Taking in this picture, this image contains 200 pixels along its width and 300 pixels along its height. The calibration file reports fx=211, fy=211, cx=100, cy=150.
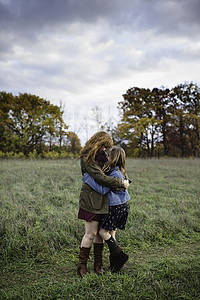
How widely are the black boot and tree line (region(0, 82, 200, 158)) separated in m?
17.3

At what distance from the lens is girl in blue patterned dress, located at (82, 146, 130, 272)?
2701 millimetres

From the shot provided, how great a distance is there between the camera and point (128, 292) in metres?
2.38

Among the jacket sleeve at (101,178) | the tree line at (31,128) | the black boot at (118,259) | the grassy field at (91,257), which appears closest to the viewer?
the grassy field at (91,257)

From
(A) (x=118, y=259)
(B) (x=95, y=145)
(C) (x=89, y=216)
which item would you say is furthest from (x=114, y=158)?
(A) (x=118, y=259)

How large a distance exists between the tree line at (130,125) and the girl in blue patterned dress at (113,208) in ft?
56.6

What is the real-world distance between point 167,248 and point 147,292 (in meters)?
1.49

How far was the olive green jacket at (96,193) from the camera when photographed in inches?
103

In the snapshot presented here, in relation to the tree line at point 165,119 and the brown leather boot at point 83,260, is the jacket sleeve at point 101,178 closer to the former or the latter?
the brown leather boot at point 83,260

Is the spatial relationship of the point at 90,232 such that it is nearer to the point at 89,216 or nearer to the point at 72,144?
the point at 89,216

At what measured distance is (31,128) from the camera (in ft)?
73.5

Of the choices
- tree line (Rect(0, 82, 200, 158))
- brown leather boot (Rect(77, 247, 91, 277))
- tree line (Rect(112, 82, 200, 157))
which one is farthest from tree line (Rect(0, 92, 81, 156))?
brown leather boot (Rect(77, 247, 91, 277))

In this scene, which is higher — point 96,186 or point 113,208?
point 96,186

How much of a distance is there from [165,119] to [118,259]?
29.7 meters

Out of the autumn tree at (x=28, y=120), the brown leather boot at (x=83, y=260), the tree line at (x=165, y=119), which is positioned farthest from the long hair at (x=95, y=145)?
the tree line at (x=165, y=119)
